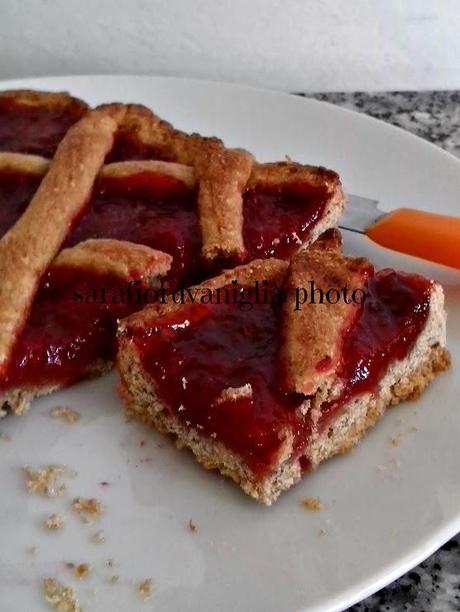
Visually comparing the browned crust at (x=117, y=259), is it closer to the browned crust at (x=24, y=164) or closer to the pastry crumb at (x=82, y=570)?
the browned crust at (x=24, y=164)

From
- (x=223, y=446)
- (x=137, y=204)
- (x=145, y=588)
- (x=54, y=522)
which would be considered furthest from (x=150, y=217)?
(x=145, y=588)

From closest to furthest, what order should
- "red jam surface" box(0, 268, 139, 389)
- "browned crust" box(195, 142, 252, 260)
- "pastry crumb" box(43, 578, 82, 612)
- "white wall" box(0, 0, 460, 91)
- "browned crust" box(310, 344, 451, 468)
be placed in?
"pastry crumb" box(43, 578, 82, 612) < "browned crust" box(310, 344, 451, 468) < "red jam surface" box(0, 268, 139, 389) < "browned crust" box(195, 142, 252, 260) < "white wall" box(0, 0, 460, 91)

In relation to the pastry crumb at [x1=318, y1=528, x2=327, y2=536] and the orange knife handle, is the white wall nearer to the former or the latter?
the orange knife handle

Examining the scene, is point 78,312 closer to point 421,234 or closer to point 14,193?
point 14,193

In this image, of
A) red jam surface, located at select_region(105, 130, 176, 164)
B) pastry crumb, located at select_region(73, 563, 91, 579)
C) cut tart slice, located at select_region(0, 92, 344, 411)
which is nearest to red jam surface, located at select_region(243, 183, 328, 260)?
cut tart slice, located at select_region(0, 92, 344, 411)

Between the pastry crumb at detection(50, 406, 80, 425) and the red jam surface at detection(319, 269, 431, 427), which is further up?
the red jam surface at detection(319, 269, 431, 427)

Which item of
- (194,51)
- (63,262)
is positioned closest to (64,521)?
(63,262)
